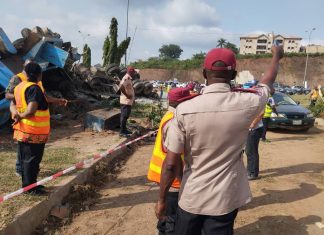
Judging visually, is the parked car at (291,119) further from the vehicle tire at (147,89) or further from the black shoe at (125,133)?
the vehicle tire at (147,89)

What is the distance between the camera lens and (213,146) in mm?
2504

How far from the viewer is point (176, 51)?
12562 cm

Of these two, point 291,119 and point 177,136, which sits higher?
point 177,136

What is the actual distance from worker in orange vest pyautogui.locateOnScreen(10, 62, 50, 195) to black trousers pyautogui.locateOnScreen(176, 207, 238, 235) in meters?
2.84

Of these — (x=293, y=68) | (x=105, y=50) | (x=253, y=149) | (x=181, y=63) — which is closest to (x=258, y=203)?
(x=253, y=149)

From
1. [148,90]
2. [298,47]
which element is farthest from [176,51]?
[148,90]

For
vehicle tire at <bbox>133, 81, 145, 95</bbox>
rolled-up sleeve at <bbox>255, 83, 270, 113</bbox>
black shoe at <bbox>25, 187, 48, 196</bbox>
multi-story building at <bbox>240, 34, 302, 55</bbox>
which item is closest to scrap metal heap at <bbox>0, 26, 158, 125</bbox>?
vehicle tire at <bbox>133, 81, 145, 95</bbox>

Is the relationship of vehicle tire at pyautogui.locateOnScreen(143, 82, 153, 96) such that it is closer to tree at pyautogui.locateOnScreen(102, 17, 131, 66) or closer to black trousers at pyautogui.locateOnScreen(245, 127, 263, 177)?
tree at pyautogui.locateOnScreen(102, 17, 131, 66)

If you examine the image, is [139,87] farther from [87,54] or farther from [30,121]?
[87,54]

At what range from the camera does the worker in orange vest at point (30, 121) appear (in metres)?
4.81

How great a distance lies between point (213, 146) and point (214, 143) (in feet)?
0.07

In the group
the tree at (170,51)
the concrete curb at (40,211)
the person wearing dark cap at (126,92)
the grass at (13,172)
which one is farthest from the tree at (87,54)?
the tree at (170,51)

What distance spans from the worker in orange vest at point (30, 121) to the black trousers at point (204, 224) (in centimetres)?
284

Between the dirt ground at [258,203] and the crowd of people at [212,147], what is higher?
the crowd of people at [212,147]
